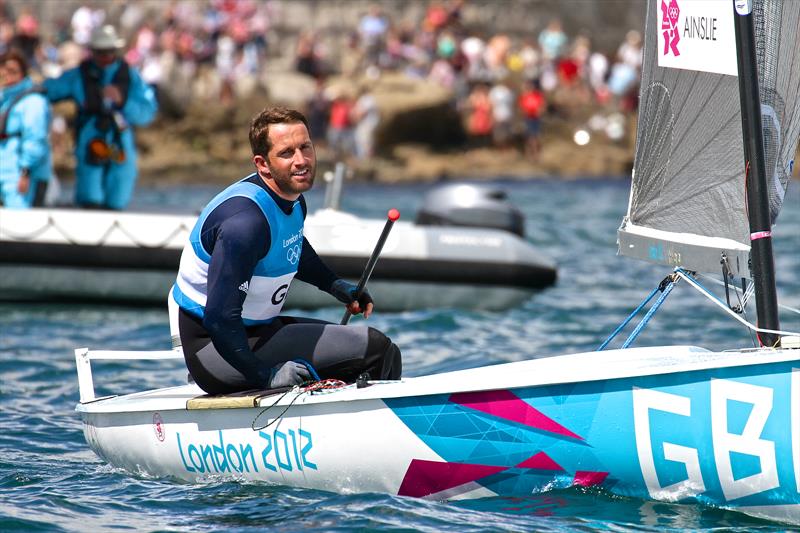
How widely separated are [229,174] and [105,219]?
43.4 ft

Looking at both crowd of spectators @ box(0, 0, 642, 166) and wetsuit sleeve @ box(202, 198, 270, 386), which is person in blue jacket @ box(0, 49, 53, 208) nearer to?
wetsuit sleeve @ box(202, 198, 270, 386)

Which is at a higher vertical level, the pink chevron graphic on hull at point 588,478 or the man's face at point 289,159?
the man's face at point 289,159

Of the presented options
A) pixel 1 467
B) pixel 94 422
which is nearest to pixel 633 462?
pixel 94 422

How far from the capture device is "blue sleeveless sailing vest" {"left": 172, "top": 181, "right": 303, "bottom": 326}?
4.52m

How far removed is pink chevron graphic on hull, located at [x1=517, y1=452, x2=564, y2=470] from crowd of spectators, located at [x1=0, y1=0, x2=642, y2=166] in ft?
59.7

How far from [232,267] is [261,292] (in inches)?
12.2

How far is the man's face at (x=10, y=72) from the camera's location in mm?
8930

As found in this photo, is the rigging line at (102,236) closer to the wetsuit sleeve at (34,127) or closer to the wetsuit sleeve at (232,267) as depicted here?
the wetsuit sleeve at (34,127)

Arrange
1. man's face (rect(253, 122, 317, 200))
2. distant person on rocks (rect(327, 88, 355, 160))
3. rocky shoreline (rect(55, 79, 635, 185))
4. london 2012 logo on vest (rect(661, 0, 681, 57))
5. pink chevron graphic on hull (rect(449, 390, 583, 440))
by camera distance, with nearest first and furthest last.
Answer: pink chevron graphic on hull (rect(449, 390, 583, 440)) < man's face (rect(253, 122, 317, 200)) < london 2012 logo on vest (rect(661, 0, 681, 57)) < distant person on rocks (rect(327, 88, 355, 160)) < rocky shoreline (rect(55, 79, 635, 185))

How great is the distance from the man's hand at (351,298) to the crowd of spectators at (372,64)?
17.2 metres

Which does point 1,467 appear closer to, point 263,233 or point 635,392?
point 263,233

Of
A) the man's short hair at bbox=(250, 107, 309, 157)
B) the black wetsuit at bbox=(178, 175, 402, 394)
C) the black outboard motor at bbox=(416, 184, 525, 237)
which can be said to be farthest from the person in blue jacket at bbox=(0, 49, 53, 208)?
the man's short hair at bbox=(250, 107, 309, 157)

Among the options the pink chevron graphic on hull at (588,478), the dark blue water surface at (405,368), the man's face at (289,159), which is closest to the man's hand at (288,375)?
the dark blue water surface at (405,368)

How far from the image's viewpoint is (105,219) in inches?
370
